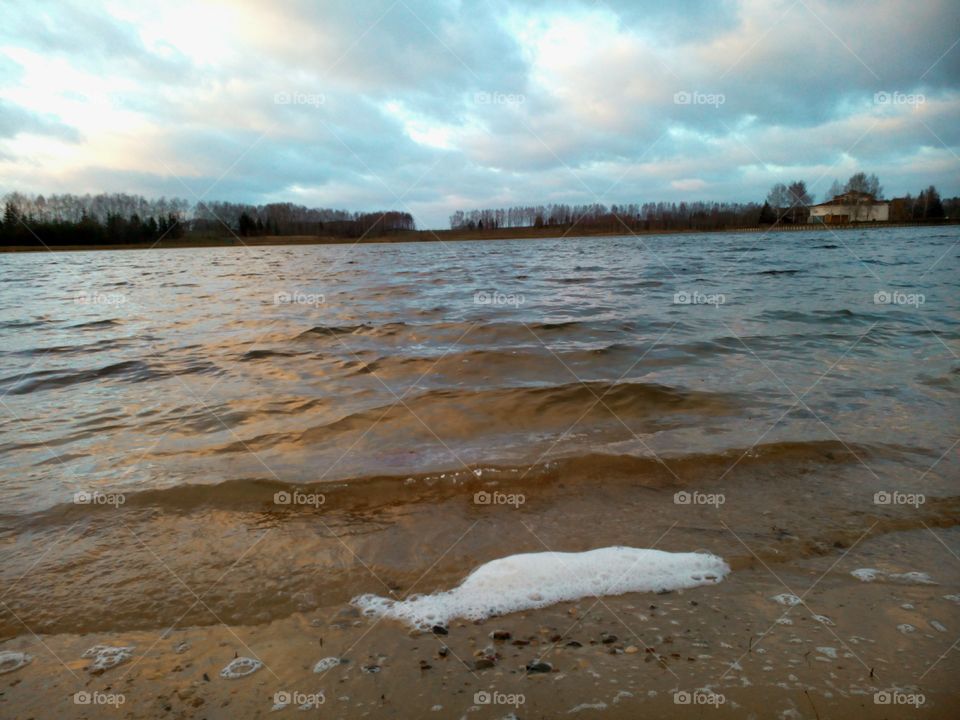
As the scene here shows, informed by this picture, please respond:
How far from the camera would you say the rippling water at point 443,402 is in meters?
4.99

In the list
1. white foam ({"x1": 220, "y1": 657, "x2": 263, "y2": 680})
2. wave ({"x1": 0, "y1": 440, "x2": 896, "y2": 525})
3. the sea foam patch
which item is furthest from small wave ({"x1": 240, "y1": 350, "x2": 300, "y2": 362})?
white foam ({"x1": 220, "y1": 657, "x2": 263, "y2": 680})

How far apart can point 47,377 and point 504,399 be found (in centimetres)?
805

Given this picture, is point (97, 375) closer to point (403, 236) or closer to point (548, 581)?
point (548, 581)

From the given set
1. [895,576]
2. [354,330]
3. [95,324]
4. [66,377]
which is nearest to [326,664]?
[895,576]

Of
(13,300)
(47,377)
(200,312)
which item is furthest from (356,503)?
(13,300)

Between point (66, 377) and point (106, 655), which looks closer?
point (106, 655)

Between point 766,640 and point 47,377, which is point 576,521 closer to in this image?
point 766,640

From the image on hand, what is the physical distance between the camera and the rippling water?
499cm

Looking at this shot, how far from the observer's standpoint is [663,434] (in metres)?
6.09

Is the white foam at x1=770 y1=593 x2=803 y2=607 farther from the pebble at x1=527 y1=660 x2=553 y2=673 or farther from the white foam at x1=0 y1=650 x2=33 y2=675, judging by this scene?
the white foam at x1=0 y1=650 x2=33 y2=675

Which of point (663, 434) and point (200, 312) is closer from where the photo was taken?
point (663, 434)

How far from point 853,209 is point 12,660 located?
414 feet

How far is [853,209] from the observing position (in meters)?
101

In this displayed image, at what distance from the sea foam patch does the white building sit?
119 meters
